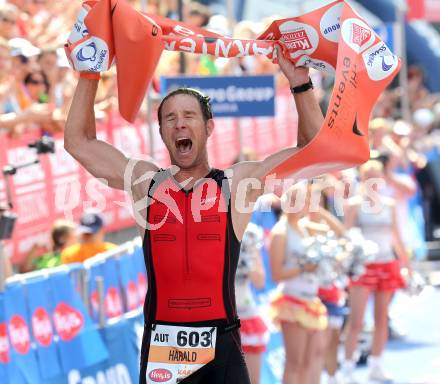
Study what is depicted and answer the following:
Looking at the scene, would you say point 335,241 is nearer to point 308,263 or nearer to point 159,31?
point 308,263

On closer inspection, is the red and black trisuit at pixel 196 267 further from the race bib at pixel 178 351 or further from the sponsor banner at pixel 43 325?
the sponsor banner at pixel 43 325

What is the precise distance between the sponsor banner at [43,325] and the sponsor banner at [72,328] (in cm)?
6

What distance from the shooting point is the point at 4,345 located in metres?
7.13

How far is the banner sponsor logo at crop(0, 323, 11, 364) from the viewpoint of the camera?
23.3ft

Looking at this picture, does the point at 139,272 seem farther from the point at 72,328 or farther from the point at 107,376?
the point at 72,328

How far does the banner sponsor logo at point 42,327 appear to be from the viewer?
7512mm

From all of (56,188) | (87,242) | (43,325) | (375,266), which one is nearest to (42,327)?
(43,325)

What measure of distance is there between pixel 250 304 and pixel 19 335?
2335 millimetres

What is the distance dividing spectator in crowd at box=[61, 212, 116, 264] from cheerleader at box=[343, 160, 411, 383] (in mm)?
3162

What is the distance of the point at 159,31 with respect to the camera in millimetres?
5887

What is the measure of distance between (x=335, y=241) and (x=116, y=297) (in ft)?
7.25

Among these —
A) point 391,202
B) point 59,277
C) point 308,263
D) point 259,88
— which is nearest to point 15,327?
point 59,277

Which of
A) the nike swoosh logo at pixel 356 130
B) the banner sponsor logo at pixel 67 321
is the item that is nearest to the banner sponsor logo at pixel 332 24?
the nike swoosh logo at pixel 356 130

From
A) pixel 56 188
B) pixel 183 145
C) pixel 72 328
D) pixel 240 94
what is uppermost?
pixel 240 94
